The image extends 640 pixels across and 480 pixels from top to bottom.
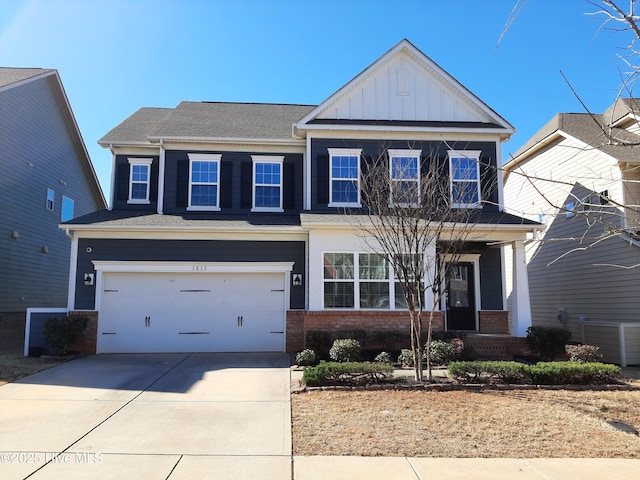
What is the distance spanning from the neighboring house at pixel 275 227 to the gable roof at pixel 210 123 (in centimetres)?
9

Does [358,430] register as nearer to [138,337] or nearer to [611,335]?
[138,337]

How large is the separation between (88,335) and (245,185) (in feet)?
20.0

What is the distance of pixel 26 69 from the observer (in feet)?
58.3

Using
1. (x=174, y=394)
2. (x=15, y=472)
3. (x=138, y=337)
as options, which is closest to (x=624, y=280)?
(x=174, y=394)

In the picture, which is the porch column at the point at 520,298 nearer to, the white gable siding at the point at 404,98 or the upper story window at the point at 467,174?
the upper story window at the point at 467,174

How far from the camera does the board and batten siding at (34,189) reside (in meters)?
16.1

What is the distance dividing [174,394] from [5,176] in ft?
39.9

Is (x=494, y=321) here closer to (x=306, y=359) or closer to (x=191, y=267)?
(x=306, y=359)

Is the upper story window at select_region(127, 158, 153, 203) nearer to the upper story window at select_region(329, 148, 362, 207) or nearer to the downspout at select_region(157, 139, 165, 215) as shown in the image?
the downspout at select_region(157, 139, 165, 215)

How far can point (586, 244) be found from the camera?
15055 millimetres

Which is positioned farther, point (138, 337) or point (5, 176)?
point (5, 176)

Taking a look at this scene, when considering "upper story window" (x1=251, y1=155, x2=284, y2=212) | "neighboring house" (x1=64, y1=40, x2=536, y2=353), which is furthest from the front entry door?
"upper story window" (x1=251, y1=155, x2=284, y2=212)

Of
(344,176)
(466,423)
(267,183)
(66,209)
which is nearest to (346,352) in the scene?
(466,423)

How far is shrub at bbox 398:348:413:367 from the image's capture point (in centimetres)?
1074
